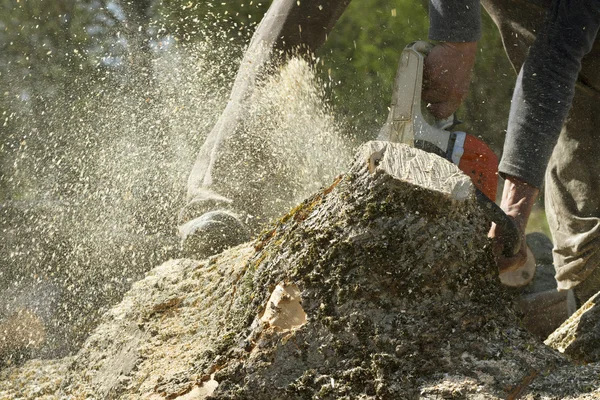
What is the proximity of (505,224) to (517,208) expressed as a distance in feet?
0.81

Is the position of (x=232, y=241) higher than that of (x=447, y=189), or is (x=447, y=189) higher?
(x=447, y=189)

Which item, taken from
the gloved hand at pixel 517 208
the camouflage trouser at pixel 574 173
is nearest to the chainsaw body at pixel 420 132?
the gloved hand at pixel 517 208

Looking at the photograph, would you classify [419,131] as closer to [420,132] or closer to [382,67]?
[420,132]

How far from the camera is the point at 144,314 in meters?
2.17

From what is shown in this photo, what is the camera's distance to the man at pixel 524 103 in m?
2.44

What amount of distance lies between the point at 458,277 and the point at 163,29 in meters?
6.47

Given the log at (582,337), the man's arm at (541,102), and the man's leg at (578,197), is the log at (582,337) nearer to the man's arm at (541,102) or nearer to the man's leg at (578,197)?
the man's arm at (541,102)

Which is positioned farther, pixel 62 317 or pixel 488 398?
pixel 62 317

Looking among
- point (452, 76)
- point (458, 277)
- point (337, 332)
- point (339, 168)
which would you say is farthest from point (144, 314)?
point (339, 168)

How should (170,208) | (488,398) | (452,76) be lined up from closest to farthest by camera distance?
(488,398), (452,76), (170,208)

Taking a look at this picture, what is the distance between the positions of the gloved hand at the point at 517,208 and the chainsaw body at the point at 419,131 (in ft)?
0.64

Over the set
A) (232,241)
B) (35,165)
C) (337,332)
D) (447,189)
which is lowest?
(35,165)

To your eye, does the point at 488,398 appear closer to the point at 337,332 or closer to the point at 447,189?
the point at 337,332

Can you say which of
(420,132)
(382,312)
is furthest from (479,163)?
(382,312)
